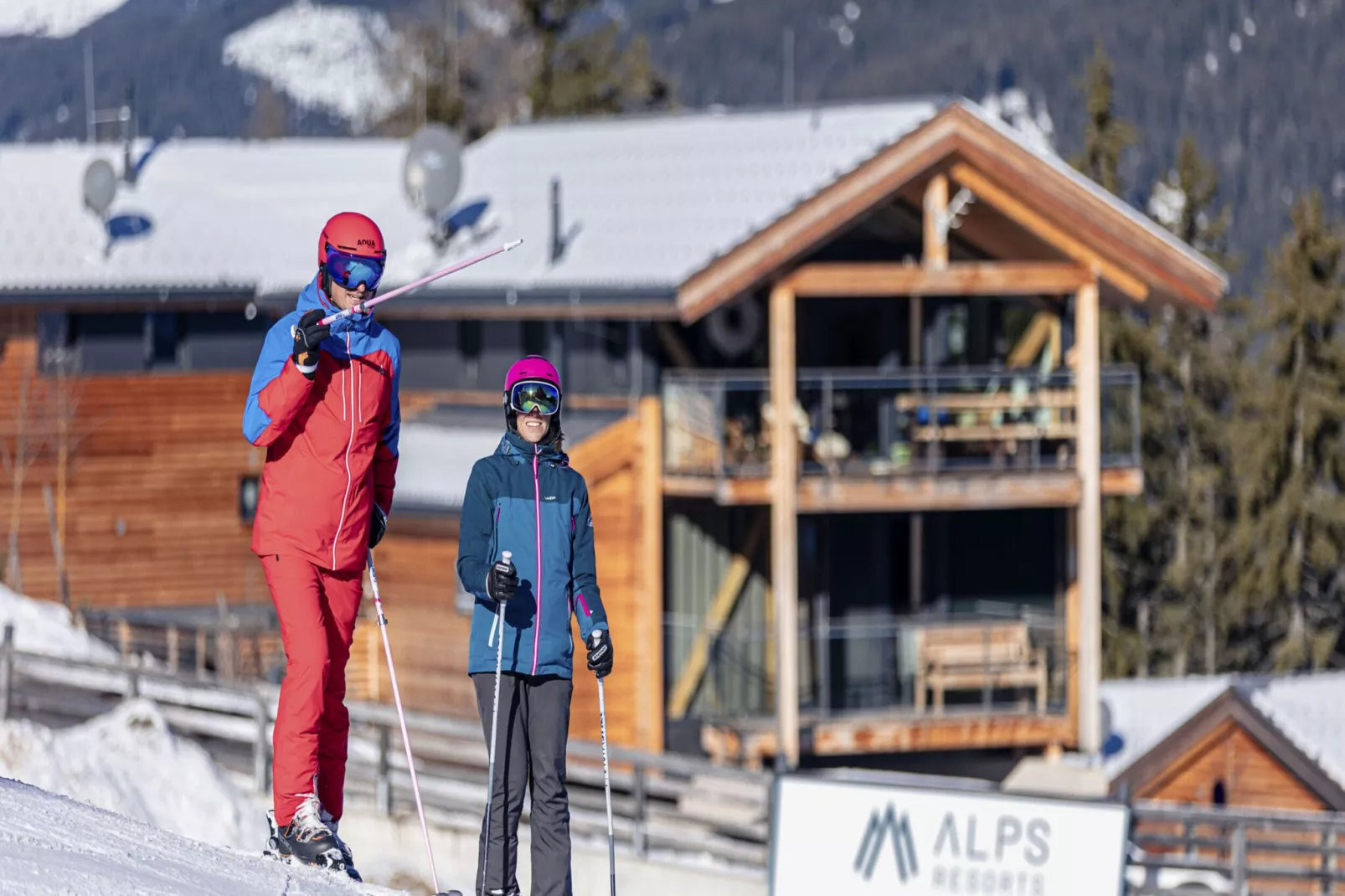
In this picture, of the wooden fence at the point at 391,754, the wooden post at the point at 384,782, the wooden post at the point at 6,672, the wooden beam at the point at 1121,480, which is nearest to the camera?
the wooden post at the point at 384,782

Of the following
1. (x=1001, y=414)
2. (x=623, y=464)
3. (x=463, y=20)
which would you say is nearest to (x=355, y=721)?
(x=623, y=464)

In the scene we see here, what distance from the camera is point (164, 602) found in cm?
3011

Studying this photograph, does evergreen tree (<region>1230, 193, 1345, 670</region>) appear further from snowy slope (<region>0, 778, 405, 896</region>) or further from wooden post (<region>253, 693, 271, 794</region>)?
snowy slope (<region>0, 778, 405, 896</region>)

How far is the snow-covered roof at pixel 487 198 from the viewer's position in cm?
2367

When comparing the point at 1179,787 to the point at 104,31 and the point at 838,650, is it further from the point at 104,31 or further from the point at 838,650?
the point at 104,31

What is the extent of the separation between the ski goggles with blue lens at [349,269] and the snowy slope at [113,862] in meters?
1.99

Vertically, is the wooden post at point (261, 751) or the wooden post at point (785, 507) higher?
the wooden post at point (785, 507)

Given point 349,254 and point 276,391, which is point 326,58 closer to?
point 349,254

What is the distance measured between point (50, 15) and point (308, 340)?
10.6ft

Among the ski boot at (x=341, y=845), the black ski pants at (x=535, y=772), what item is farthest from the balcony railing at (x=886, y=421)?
the ski boot at (x=341, y=845)

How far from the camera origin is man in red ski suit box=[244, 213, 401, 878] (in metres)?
8.26

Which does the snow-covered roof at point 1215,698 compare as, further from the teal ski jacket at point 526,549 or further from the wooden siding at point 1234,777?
the teal ski jacket at point 526,549

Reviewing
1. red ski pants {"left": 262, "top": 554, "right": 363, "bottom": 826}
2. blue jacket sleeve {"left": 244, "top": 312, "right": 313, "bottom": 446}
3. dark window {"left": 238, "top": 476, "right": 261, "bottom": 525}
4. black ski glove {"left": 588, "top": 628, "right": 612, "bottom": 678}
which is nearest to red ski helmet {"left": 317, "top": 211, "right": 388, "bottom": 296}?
blue jacket sleeve {"left": 244, "top": 312, "right": 313, "bottom": 446}

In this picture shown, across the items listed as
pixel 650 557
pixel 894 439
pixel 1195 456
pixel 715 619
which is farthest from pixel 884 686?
pixel 1195 456
